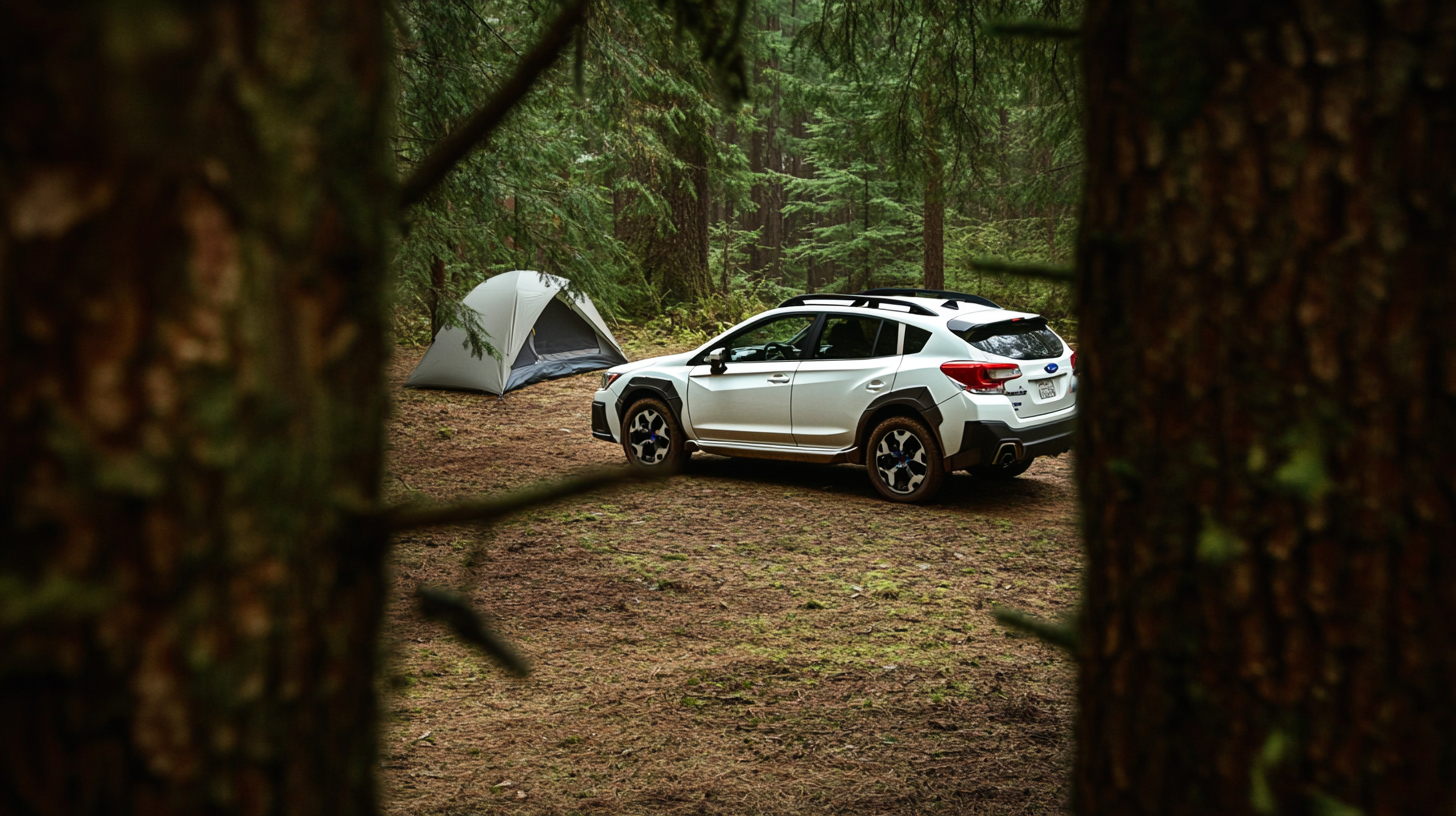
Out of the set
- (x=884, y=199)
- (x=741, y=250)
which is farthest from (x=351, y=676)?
(x=741, y=250)

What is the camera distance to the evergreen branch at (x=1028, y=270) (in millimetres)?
1698

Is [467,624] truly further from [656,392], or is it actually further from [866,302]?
[656,392]

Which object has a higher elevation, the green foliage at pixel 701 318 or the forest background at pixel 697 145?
the forest background at pixel 697 145

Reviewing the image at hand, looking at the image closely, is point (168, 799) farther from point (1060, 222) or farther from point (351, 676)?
point (1060, 222)

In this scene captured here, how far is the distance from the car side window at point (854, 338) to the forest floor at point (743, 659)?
134 cm

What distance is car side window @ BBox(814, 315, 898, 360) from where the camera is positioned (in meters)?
8.72

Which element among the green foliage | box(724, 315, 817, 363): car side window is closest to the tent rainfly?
the green foliage

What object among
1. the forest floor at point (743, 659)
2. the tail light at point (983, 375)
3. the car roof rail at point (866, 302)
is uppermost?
the car roof rail at point (866, 302)

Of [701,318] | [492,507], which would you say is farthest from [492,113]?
[701,318]

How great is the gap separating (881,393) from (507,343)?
27.9 ft

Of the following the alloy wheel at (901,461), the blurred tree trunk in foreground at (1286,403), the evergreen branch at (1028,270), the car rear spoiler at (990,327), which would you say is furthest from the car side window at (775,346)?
the blurred tree trunk in foreground at (1286,403)

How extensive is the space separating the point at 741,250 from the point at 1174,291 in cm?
3571

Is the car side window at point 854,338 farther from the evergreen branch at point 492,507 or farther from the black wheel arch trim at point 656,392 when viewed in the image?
the evergreen branch at point 492,507

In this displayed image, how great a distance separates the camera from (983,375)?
8133mm
